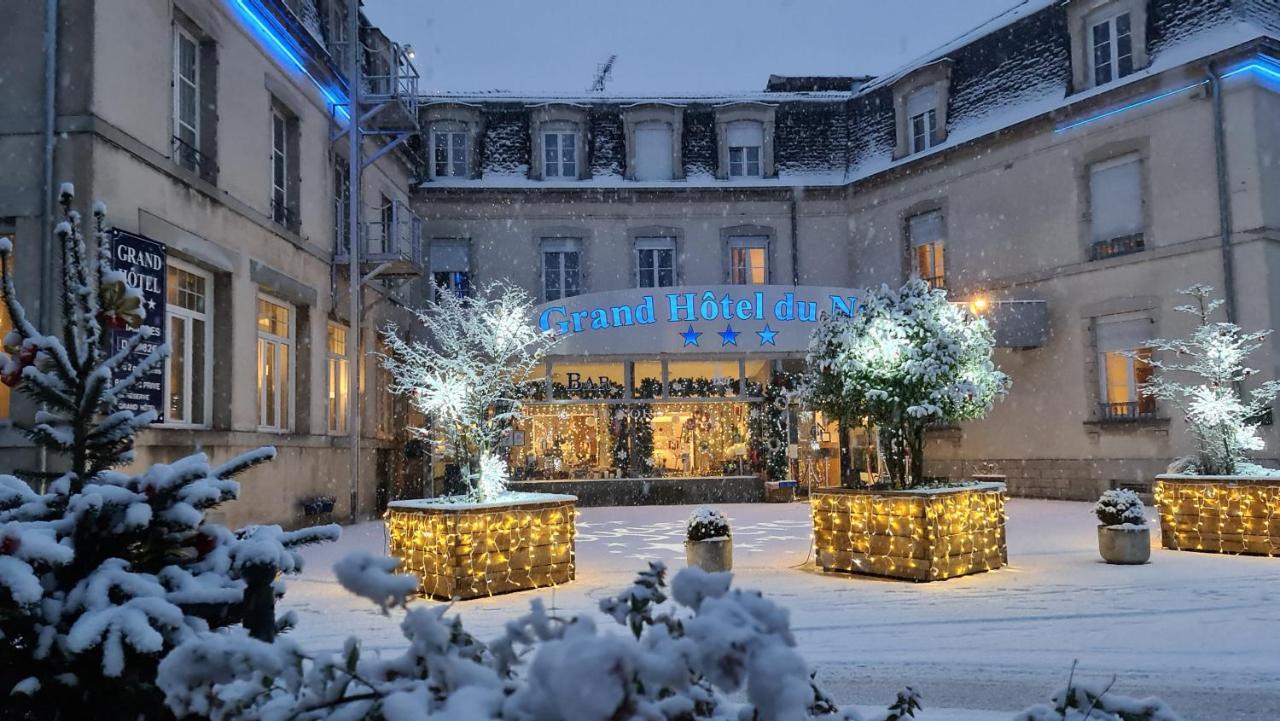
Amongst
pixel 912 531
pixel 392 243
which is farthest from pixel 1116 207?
pixel 392 243

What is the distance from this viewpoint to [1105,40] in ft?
61.7

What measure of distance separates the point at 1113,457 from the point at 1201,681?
45.7ft

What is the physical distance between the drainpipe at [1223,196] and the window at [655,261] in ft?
38.8

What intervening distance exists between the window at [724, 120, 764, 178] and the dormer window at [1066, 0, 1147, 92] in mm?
7723

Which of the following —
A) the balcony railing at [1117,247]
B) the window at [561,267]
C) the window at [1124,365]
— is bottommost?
the window at [1124,365]

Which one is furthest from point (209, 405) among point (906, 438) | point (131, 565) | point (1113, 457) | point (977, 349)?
point (1113, 457)

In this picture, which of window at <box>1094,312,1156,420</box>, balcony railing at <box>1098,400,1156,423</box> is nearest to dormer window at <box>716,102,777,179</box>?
window at <box>1094,312,1156,420</box>

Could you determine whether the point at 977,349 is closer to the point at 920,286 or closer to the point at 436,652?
the point at 920,286

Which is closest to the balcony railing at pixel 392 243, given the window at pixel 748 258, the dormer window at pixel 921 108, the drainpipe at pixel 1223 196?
the window at pixel 748 258

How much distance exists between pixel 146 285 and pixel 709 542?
258 inches

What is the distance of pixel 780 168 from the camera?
2461 centimetres

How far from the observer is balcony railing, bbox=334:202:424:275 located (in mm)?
17281

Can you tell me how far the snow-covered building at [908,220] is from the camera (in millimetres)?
17172

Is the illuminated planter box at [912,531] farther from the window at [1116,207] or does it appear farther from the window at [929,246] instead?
the window at [929,246]
